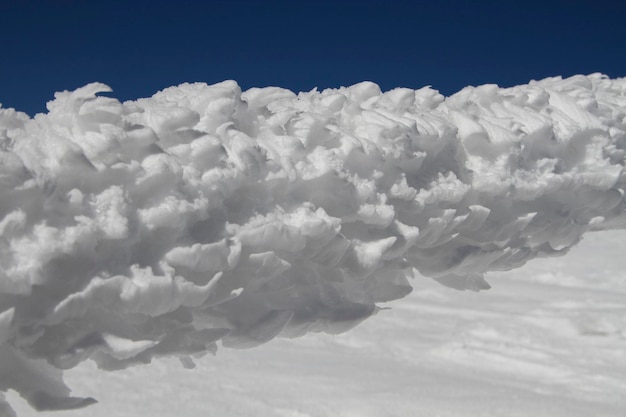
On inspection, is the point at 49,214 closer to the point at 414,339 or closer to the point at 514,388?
the point at 514,388

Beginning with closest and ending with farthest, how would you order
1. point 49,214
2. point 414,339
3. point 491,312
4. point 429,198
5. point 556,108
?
1. point 49,214
2. point 429,198
3. point 556,108
4. point 414,339
5. point 491,312

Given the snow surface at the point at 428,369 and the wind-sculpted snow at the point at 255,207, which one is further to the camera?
the snow surface at the point at 428,369

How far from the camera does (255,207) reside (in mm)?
895

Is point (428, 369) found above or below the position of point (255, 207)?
below

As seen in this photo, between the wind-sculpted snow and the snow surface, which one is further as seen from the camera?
the snow surface

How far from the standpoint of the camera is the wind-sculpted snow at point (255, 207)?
72 centimetres

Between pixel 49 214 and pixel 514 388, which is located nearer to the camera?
pixel 49 214

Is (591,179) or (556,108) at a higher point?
(556,108)

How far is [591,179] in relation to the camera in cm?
134

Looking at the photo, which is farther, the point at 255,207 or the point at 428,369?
the point at 428,369

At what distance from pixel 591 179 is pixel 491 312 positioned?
1767mm

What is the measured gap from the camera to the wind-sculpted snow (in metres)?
0.72

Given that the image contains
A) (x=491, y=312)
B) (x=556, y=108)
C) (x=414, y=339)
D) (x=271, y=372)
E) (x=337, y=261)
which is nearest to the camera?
(x=337, y=261)

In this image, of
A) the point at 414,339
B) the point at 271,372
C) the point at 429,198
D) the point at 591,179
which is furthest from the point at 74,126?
the point at 414,339
